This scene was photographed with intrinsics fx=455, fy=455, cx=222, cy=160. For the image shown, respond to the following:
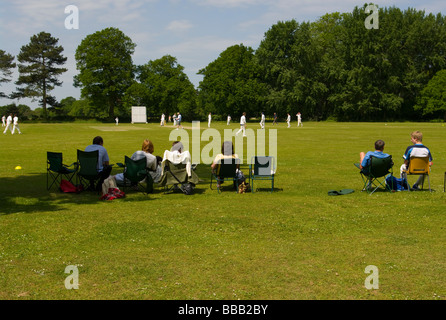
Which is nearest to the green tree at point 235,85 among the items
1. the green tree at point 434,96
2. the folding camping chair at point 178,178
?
the green tree at point 434,96

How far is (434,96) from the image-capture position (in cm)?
7531

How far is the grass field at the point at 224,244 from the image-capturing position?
5082 millimetres

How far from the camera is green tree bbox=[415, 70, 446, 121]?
7456 cm

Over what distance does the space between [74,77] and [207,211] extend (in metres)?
90.4

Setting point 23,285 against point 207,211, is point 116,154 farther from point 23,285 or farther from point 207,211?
point 23,285

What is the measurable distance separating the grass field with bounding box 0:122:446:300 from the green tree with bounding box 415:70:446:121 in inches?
2796

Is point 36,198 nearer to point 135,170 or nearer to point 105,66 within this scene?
point 135,170

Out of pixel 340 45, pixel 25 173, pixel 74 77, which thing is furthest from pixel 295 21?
pixel 25 173

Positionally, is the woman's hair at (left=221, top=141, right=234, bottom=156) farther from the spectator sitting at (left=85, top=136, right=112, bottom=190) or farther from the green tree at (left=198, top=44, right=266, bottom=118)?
the green tree at (left=198, top=44, right=266, bottom=118)

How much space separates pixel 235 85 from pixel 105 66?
23378 millimetres

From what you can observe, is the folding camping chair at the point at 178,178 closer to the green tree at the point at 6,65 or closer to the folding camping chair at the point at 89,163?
Answer: the folding camping chair at the point at 89,163

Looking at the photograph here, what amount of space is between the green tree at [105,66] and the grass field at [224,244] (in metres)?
72.3

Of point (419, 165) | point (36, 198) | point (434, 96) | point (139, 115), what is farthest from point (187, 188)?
point (434, 96)

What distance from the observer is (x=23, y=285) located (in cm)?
513
